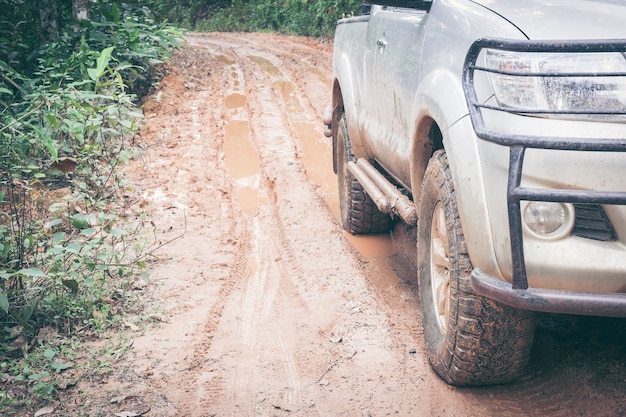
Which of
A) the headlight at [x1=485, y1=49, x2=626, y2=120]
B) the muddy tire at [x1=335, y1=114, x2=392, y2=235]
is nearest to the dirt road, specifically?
the muddy tire at [x1=335, y1=114, x2=392, y2=235]

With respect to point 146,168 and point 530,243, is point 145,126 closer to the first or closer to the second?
point 146,168

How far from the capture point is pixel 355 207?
17.5ft

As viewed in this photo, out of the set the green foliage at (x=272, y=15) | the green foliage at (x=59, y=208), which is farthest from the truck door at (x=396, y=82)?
the green foliage at (x=272, y=15)

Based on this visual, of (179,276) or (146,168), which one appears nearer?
(179,276)

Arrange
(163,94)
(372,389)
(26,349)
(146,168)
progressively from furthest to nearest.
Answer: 1. (163,94)
2. (146,168)
3. (26,349)
4. (372,389)

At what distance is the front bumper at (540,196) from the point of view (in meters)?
2.15

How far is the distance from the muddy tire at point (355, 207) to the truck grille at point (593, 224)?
2957 mm

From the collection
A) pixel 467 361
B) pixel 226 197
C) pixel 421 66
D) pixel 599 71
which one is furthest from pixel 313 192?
pixel 599 71

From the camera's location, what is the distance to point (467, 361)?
110 inches

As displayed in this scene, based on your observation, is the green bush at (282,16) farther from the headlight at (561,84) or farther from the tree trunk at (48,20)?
Result: the headlight at (561,84)

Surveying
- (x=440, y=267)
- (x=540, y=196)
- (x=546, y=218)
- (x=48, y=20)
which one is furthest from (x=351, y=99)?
(x=48, y=20)

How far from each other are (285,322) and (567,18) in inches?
88.5

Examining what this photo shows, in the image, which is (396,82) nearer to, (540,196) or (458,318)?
(458,318)

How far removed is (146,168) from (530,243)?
569 centimetres
